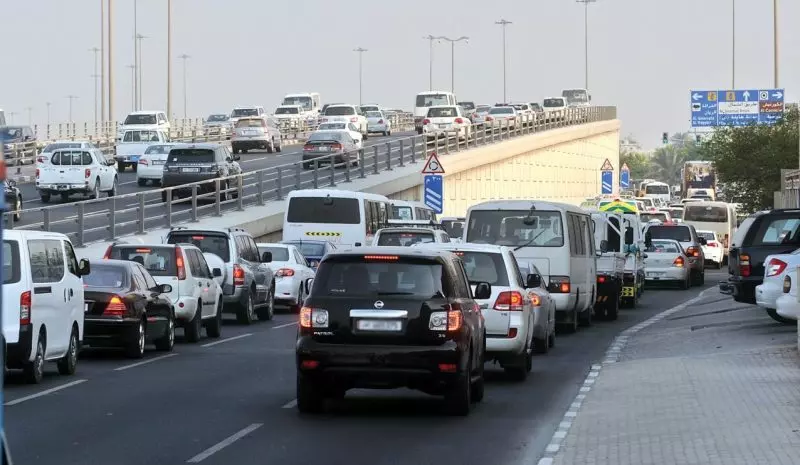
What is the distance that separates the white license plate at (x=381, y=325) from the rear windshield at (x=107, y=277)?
8.32 m

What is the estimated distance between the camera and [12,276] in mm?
18188

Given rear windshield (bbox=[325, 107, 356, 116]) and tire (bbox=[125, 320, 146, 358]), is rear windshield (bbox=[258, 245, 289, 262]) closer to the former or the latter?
tire (bbox=[125, 320, 146, 358])

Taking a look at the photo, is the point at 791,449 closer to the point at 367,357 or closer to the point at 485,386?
the point at 367,357

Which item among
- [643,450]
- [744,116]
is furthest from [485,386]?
[744,116]

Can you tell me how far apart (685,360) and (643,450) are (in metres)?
9.33

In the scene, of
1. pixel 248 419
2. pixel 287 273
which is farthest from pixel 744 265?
pixel 248 419

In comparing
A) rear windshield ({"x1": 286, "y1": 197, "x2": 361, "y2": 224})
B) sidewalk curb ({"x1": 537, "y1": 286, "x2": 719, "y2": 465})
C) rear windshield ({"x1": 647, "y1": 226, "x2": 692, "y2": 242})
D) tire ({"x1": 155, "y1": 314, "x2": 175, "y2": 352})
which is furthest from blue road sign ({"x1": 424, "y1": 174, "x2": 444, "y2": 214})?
tire ({"x1": 155, "y1": 314, "x2": 175, "y2": 352})

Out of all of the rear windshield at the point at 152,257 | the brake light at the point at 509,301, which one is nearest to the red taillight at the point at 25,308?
the brake light at the point at 509,301

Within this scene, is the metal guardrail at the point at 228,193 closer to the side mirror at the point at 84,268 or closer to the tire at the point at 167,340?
the tire at the point at 167,340

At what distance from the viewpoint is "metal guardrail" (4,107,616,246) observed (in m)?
39.9

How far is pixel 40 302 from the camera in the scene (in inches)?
733

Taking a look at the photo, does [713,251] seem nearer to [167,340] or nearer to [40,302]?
[167,340]

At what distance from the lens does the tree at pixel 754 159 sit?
216ft

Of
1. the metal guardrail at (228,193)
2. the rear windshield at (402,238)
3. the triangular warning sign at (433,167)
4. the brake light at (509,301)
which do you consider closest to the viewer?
the brake light at (509,301)
